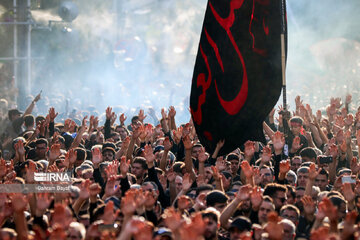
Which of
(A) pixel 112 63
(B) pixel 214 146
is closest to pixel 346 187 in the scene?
(B) pixel 214 146

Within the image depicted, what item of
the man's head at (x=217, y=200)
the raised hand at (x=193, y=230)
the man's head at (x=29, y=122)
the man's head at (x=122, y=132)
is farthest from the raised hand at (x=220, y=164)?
the man's head at (x=29, y=122)

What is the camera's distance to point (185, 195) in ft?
18.8

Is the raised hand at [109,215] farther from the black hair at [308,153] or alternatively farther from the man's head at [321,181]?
the black hair at [308,153]

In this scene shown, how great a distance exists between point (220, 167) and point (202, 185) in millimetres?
863

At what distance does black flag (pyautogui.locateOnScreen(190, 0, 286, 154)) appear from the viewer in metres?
6.19

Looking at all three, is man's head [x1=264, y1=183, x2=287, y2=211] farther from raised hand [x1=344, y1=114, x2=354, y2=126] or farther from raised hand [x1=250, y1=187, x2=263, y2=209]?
raised hand [x1=344, y1=114, x2=354, y2=126]

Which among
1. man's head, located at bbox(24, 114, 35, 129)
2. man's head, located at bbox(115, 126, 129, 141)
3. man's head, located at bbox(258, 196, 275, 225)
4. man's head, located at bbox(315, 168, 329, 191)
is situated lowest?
man's head, located at bbox(258, 196, 275, 225)

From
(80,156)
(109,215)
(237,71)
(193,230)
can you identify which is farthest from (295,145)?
(193,230)

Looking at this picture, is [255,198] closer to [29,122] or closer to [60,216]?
[60,216]

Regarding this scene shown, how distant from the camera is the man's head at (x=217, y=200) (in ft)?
17.8

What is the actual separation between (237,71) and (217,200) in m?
1.63

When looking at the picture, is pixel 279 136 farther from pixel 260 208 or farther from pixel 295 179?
pixel 260 208

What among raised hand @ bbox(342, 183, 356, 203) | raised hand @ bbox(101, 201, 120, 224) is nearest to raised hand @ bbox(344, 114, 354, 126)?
raised hand @ bbox(342, 183, 356, 203)

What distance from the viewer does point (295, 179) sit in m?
6.73
